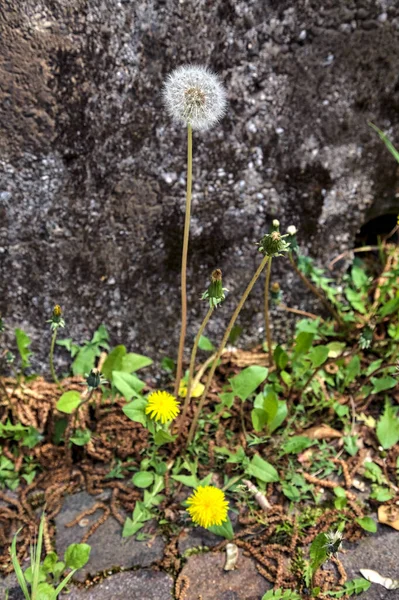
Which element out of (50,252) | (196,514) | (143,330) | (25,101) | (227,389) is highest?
(25,101)

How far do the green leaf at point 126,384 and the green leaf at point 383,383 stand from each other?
105 centimetres

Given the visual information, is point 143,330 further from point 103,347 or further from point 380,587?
point 380,587

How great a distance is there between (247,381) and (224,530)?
1.93 feet

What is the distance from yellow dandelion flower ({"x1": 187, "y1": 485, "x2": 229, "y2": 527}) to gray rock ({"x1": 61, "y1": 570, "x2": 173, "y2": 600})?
240 millimetres

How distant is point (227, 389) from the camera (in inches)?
94.0

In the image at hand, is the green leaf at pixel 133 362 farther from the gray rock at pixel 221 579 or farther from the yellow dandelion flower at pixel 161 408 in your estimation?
the gray rock at pixel 221 579

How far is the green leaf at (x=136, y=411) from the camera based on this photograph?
2042 millimetres

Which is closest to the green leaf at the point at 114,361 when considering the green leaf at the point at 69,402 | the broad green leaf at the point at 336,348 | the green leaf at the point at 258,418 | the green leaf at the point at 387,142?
the green leaf at the point at 69,402

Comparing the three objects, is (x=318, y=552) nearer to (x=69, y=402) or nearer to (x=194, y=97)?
(x=69, y=402)

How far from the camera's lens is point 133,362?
2.46 metres

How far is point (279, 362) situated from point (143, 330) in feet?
2.12

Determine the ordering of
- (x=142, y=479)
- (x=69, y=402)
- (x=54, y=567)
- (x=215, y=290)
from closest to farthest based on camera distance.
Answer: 1. (x=215, y=290)
2. (x=54, y=567)
3. (x=142, y=479)
4. (x=69, y=402)


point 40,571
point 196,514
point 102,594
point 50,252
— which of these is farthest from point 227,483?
point 50,252

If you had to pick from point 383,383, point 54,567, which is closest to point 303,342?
point 383,383
